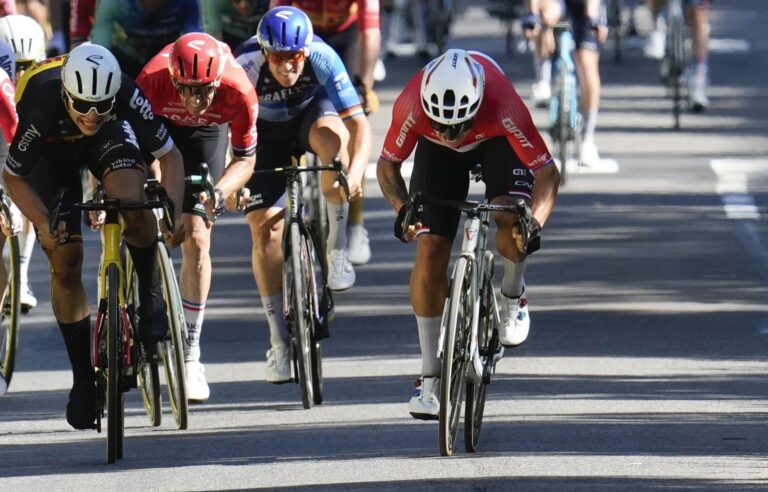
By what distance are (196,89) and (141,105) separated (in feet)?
1.60

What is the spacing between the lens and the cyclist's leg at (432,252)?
9602mm

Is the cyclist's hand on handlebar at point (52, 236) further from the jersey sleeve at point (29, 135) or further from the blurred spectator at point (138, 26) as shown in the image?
the blurred spectator at point (138, 26)

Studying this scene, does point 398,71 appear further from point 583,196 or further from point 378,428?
point 378,428

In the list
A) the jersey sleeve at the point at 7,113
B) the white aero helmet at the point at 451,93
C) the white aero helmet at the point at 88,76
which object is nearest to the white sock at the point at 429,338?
the white aero helmet at the point at 451,93

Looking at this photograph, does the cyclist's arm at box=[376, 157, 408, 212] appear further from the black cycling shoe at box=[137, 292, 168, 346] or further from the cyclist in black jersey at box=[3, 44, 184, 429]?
the black cycling shoe at box=[137, 292, 168, 346]

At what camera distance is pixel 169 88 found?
420 inches

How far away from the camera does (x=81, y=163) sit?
391 inches

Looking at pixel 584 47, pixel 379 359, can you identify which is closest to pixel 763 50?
pixel 584 47

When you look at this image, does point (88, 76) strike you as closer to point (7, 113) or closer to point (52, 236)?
point (52, 236)

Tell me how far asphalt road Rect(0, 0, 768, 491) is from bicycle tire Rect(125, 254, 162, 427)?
0.11m

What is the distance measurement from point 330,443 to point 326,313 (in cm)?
148

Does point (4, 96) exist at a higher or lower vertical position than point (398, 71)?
higher

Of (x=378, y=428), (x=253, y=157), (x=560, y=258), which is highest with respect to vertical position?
(x=253, y=157)

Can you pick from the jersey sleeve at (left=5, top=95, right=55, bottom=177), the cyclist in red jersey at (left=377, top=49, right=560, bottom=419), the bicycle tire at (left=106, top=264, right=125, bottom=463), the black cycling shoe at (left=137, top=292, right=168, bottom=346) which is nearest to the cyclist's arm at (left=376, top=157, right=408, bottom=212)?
the cyclist in red jersey at (left=377, top=49, right=560, bottom=419)
